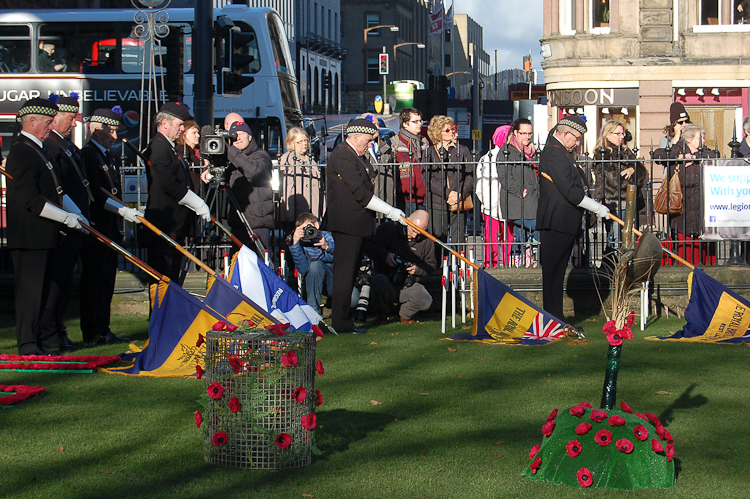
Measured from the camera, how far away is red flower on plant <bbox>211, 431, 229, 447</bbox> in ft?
17.1

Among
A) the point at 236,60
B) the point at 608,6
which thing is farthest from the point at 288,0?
the point at 236,60

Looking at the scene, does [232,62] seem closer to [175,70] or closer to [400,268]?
[175,70]

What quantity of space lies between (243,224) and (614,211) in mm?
4153

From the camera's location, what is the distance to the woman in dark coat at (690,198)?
36.9 feet

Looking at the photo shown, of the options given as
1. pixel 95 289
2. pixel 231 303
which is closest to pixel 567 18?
pixel 95 289

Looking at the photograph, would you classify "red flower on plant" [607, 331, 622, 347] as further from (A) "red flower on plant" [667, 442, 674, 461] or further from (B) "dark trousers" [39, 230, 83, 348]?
(B) "dark trousers" [39, 230, 83, 348]

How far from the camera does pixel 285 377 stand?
519cm

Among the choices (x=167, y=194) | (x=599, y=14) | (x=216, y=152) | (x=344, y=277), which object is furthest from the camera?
(x=599, y=14)

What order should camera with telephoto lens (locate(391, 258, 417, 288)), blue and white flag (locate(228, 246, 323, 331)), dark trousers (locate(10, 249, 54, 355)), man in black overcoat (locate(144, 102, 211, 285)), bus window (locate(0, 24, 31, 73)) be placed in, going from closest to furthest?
dark trousers (locate(10, 249, 54, 355)) < blue and white flag (locate(228, 246, 323, 331)) < man in black overcoat (locate(144, 102, 211, 285)) < camera with telephoto lens (locate(391, 258, 417, 288)) < bus window (locate(0, 24, 31, 73))

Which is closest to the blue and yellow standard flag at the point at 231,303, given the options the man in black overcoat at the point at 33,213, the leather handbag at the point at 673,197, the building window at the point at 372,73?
the man in black overcoat at the point at 33,213

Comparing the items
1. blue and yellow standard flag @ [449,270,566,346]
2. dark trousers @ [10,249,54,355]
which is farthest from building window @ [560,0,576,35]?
dark trousers @ [10,249,54,355]

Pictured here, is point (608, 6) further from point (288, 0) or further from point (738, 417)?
point (288, 0)

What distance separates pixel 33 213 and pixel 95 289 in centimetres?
139

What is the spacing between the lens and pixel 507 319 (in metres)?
9.48
